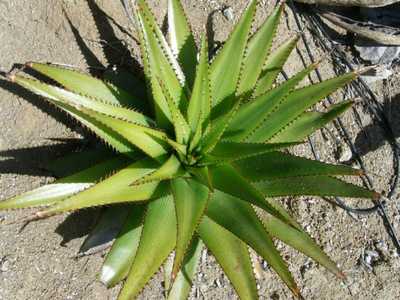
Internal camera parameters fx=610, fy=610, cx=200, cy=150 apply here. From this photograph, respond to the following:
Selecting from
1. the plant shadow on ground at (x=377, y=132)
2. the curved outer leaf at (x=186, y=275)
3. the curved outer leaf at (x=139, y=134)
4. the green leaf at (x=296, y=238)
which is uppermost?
the plant shadow on ground at (x=377, y=132)

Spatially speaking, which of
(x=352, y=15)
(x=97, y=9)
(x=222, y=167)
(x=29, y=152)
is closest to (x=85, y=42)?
(x=97, y=9)

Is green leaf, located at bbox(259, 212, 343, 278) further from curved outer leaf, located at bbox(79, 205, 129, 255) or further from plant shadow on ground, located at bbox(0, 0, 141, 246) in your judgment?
plant shadow on ground, located at bbox(0, 0, 141, 246)

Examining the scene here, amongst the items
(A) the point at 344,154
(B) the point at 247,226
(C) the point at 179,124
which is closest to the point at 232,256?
(B) the point at 247,226

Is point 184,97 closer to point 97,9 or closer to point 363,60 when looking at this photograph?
point 97,9

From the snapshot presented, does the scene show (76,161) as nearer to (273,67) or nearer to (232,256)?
(232,256)

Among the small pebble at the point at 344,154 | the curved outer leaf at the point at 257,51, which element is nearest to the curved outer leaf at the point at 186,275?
the curved outer leaf at the point at 257,51

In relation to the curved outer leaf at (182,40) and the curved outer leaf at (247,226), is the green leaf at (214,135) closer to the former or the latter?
the curved outer leaf at (247,226)
